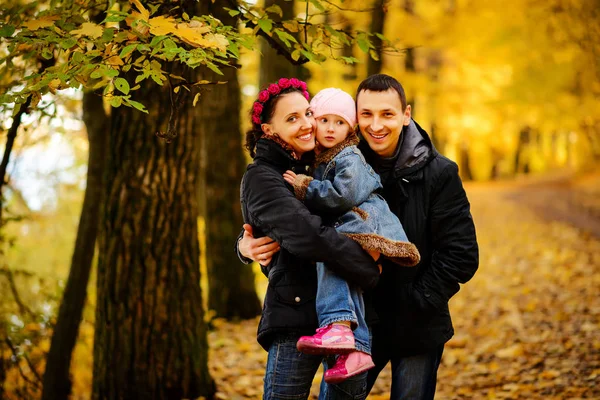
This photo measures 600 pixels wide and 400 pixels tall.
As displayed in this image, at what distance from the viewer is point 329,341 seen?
7.97 ft

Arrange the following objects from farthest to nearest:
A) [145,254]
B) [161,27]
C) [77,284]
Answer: [77,284] → [145,254] → [161,27]

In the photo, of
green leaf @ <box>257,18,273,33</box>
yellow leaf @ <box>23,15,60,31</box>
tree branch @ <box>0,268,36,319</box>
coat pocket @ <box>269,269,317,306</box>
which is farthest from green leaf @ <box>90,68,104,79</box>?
tree branch @ <box>0,268,36,319</box>

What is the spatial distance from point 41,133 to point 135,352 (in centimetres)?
395

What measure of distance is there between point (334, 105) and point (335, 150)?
213 mm

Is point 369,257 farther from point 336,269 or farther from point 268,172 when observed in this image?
point 268,172

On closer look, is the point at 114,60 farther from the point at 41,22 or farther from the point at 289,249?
the point at 289,249

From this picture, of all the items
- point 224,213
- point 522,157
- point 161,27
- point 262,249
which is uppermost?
point 522,157

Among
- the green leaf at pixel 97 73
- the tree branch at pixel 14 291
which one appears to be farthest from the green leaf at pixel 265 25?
the tree branch at pixel 14 291

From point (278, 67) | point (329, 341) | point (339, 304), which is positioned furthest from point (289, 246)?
point (278, 67)

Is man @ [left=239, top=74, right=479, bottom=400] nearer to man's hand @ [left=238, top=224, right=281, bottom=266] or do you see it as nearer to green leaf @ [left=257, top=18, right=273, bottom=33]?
man's hand @ [left=238, top=224, right=281, bottom=266]

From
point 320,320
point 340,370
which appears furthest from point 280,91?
point 340,370

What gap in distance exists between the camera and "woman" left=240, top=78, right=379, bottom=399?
2.48 meters

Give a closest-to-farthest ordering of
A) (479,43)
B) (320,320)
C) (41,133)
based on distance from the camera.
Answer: (320,320)
(41,133)
(479,43)

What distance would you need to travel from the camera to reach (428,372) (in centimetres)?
291
